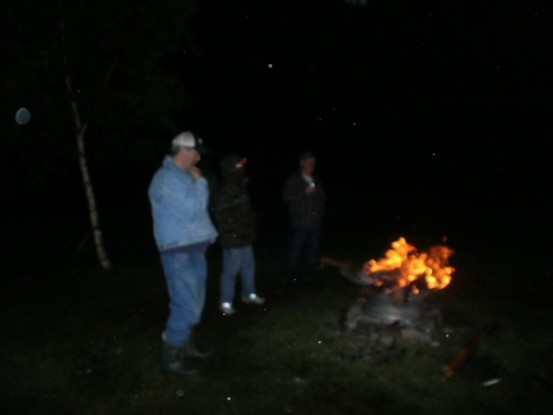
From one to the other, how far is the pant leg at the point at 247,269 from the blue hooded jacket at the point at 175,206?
216 centimetres

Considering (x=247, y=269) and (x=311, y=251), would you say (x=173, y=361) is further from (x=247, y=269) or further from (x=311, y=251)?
(x=311, y=251)

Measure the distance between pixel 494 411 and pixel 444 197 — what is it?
1711cm

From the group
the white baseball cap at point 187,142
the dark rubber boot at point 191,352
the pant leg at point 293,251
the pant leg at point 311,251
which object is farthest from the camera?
the pant leg at point 311,251

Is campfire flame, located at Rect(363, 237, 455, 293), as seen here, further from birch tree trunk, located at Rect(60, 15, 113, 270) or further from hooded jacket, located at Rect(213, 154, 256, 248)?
birch tree trunk, located at Rect(60, 15, 113, 270)

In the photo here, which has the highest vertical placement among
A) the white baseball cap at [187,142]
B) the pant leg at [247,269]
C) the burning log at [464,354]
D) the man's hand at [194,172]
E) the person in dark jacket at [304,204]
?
the white baseball cap at [187,142]

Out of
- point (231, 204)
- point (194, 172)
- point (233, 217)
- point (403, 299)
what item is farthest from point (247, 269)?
point (194, 172)

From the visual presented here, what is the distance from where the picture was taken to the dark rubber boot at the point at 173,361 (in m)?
6.03

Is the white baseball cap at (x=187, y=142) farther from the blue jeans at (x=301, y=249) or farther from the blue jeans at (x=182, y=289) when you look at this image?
the blue jeans at (x=301, y=249)

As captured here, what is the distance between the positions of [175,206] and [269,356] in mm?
2324

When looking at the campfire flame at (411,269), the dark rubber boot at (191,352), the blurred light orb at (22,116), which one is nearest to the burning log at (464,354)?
A: the campfire flame at (411,269)

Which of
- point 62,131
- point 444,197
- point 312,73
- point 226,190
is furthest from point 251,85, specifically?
point 226,190

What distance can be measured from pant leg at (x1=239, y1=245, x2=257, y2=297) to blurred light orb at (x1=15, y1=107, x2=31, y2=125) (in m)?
5.09

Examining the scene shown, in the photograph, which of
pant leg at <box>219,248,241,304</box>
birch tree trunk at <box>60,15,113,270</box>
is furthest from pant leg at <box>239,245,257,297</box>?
birch tree trunk at <box>60,15,113,270</box>

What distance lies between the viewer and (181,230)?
220 inches
